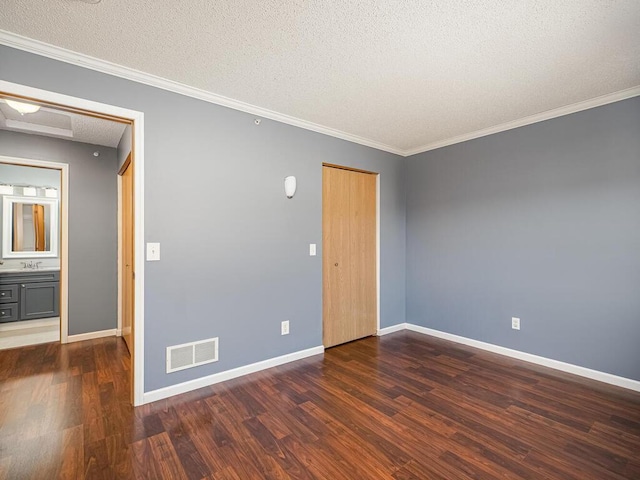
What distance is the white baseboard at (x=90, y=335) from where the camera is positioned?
151 inches

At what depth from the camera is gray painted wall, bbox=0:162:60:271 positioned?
4.56m

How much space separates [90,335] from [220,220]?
9.18ft

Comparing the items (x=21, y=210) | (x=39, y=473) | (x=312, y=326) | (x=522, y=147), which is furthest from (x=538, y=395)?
(x=21, y=210)

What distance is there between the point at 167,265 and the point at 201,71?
Result: 1531 mm

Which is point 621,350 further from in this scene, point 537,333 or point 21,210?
point 21,210

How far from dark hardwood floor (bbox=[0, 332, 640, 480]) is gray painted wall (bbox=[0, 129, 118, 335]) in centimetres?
93

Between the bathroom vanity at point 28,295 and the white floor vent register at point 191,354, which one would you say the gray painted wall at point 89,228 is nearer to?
the bathroom vanity at point 28,295

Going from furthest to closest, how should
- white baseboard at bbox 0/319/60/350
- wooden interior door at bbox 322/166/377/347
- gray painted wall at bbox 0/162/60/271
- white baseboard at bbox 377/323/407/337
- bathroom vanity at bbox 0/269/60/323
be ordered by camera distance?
gray painted wall at bbox 0/162/60/271 → bathroom vanity at bbox 0/269/60/323 → white baseboard at bbox 377/323/407/337 → white baseboard at bbox 0/319/60/350 → wooden interior door at bbox 322/166/377/347

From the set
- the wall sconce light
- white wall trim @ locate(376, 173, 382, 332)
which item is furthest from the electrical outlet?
white wall trim @ locate(376, 173, 382, 332)

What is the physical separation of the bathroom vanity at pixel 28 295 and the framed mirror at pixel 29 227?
0.49 m

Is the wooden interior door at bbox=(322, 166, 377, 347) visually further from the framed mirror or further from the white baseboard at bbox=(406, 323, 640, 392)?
the framed mirror

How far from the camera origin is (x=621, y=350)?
263 cm

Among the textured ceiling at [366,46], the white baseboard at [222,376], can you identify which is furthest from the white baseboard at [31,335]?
the textured ceiling at [366,46]

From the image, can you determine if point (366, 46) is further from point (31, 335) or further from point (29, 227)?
point (29, 227)
